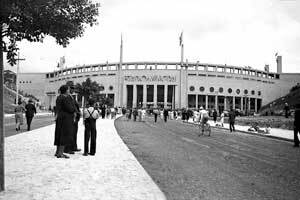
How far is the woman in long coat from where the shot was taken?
7.47m

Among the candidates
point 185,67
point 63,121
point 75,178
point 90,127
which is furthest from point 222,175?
point 185,67

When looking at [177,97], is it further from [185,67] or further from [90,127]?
[90,127]

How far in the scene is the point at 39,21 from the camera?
407 centimetres

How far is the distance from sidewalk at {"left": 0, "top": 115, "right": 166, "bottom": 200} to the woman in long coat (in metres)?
0.37

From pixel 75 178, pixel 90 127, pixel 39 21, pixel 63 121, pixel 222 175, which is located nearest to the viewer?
pixel 39 21

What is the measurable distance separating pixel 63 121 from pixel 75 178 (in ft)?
8.48

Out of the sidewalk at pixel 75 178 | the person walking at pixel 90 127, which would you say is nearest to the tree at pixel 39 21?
the sidewalk at pixel 75 178

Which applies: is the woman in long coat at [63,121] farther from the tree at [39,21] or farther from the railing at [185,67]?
the railing at [185,67]

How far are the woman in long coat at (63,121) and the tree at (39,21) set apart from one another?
308 cm

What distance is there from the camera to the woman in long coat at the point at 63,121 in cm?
747

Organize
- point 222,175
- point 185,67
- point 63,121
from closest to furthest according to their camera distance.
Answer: point 222,175
point 63,121
point 185,67

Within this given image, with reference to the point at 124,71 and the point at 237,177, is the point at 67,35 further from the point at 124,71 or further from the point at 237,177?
the point at 124,71

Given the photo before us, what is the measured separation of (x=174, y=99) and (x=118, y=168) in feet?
290

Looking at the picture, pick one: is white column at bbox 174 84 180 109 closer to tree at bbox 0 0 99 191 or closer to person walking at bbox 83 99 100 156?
person walking at bbox 83 99 100 156
